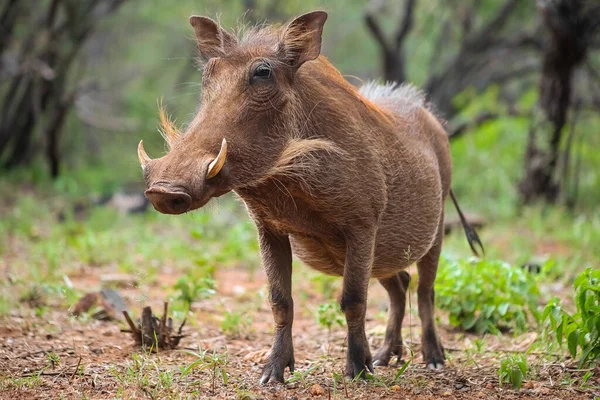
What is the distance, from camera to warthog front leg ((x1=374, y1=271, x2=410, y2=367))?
4285mm

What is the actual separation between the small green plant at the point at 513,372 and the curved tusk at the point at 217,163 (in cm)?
156

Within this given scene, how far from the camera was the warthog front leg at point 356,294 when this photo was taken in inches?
138

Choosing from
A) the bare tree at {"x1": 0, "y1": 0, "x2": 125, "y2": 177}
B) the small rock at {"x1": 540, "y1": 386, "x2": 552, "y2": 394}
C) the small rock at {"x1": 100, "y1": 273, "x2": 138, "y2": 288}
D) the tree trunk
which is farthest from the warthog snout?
the bare tree at {"x1": 0, "y1": 0, "x2": 125, "y2": 177}

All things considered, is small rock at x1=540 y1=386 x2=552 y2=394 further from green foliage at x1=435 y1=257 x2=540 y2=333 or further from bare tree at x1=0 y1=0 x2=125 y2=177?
bare tree at x1=0 y1=0 x2=125 y2=177

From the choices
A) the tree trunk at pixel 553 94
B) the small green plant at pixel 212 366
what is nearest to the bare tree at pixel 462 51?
the tree trunk at pixel 553 94

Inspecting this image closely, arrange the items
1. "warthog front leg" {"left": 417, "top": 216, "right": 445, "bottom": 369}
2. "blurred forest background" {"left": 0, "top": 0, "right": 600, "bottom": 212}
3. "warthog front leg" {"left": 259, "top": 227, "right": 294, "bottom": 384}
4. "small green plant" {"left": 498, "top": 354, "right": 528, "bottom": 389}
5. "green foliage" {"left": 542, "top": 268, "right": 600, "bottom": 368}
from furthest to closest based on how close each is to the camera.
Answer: "blurred forest background" {"left": 0, "top": 0, "right": 600, "bottom": 212}, "warthog front leg" {"left": 417, "top": 216, "right": 445, "bottom": 369}, "warthog front leg" {"left": 259, "top": 227, "right": 294, "bottom": 384}, "green foliage" {"left": 542, "top": 268, "right": 600, "bottom": 368}, "small green plant" {"left": 498, "top": 354, "right": 528, "bottom": 389}

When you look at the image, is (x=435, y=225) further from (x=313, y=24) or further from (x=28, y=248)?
(x=28, y=248)

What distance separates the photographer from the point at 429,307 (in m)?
4.42

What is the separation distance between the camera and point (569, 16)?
28.9 ft

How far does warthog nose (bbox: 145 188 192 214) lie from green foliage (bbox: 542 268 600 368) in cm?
183

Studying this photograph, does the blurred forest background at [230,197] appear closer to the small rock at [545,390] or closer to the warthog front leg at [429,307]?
the warthog front leg at [429,307]

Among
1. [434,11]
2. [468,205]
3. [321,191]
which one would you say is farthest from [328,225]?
[434,11]

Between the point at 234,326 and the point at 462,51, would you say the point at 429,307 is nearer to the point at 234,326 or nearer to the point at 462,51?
the point at 234,326

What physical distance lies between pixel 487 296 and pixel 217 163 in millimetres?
2544
